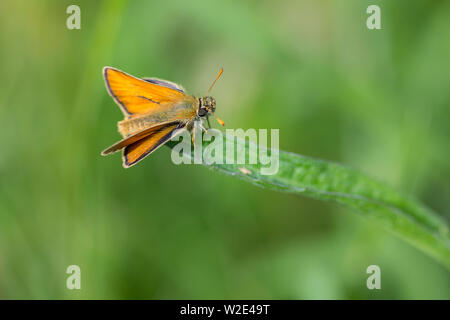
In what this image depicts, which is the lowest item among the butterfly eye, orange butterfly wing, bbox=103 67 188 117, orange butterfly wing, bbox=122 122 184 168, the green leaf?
the green leaf

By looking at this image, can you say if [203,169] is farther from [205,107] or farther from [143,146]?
[143,146]

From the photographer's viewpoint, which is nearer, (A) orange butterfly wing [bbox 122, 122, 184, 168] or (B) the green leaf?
(B) the green leaf

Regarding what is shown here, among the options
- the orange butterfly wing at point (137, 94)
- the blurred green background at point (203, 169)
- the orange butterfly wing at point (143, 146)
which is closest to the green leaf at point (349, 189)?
the orange butterfly wing at point (143, 146)

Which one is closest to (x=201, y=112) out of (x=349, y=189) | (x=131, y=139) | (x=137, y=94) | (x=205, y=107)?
(x=205, y=107)

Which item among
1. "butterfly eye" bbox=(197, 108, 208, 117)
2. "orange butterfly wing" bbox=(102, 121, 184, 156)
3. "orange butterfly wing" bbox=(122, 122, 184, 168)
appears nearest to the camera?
"orange butterfly wing" bbox=(102, 121, 184, 156)

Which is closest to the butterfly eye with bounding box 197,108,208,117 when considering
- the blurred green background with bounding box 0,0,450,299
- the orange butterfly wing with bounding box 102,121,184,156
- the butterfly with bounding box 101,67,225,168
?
the butterfly with bounding box 101,67,225,168

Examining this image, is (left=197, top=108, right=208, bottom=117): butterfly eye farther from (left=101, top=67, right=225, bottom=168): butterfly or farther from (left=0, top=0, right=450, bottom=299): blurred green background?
(left=0, top=0, right=450, bottom=299): blurred green background
